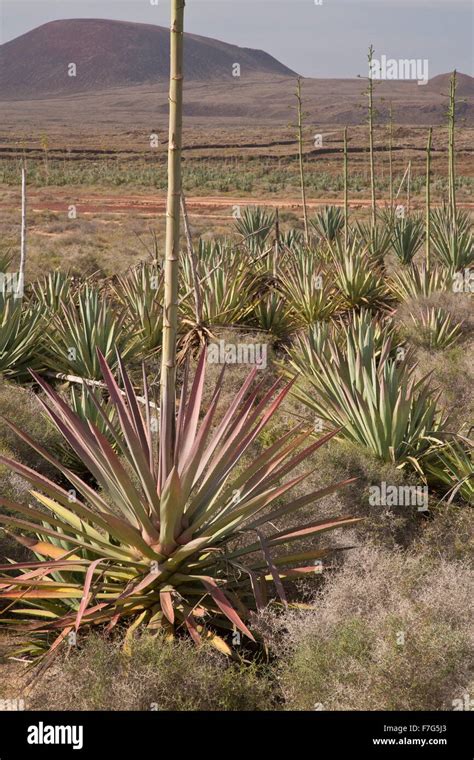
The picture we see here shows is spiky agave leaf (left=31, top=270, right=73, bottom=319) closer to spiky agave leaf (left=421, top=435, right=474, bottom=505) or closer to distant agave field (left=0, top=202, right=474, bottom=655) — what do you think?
distant agave field (left=0, top=202, right=474, bottom=655)

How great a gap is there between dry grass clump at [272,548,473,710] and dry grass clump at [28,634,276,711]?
230 mm

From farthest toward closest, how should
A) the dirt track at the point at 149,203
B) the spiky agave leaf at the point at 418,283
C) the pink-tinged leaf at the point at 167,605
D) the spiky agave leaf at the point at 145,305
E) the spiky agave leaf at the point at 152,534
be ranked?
the dirt track at the point at 149,203, the spiky agave leaf at the point at 418,283, the spiky agave leaf at the point at 145,305, the spiky agave leaf at the point at 152,534, the pink-tinged leaf at the point at 167,605

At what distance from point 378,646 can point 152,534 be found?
3.88ft

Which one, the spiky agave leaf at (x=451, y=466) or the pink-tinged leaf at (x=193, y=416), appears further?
the spiky agave leaf at (x=451, y=466)

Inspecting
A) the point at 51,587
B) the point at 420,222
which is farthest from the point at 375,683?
the point at 420,222

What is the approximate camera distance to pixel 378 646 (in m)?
3.61

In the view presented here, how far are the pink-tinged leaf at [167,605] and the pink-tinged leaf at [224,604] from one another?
182 millimetres

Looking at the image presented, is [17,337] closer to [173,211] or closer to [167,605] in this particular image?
[167,605]

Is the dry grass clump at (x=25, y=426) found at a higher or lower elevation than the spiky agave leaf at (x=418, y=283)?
lower

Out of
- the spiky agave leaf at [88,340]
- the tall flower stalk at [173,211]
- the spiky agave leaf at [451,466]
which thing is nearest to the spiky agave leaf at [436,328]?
the spiky agave leaf at [451,466]

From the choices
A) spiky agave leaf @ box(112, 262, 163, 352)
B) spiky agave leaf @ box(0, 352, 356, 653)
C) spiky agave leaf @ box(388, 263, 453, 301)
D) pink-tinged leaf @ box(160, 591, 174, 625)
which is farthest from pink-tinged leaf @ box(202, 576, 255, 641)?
spiky agave leaf @ box(388, 263, 453, 301)

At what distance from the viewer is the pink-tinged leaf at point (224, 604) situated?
3.41m

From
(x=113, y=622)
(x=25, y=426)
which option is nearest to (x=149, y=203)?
(x=25, y=426)

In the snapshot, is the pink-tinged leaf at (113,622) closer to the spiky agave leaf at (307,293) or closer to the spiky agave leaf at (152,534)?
the spiky agave leaf at (152,534)
